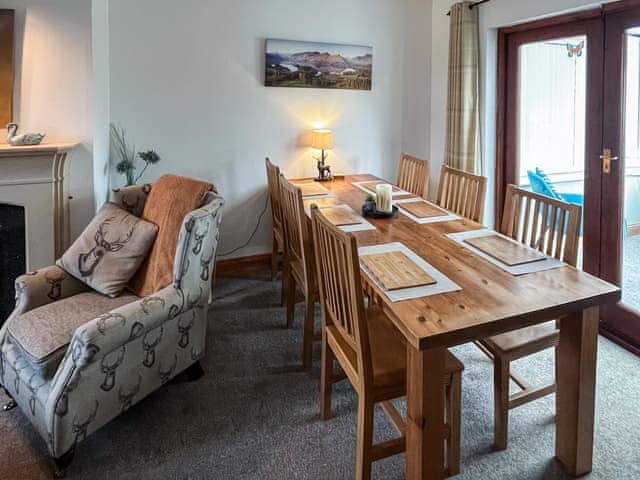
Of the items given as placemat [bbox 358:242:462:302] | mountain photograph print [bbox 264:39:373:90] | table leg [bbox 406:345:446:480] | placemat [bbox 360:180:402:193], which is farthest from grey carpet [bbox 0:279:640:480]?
mountain photograph print [bbox 264:39:373:90]

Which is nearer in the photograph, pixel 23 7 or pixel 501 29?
pixel 23 7

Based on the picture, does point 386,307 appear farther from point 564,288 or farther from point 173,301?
point 173,301

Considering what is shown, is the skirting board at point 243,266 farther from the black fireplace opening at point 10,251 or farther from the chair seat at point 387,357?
the chair seat at point 387,357

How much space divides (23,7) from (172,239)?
1721 millimetres

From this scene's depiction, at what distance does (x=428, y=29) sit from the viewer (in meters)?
3.98

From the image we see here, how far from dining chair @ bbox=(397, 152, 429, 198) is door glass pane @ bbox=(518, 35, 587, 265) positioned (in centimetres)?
80

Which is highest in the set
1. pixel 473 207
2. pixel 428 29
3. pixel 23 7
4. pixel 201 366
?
pixel 428 29

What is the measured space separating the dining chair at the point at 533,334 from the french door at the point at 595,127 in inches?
36.7

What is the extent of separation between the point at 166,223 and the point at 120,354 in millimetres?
709

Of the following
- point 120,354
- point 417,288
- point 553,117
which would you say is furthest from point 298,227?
point 553,117

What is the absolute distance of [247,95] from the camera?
148 inches

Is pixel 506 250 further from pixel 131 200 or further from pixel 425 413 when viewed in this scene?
pixel 131 200

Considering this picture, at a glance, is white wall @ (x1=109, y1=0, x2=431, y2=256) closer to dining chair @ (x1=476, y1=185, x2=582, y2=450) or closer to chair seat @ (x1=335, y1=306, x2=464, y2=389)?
dining chair @ (x1=476, y1=185, x2=582, y2=450)

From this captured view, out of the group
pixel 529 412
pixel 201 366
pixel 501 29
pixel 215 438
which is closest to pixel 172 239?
pixel 201 366
